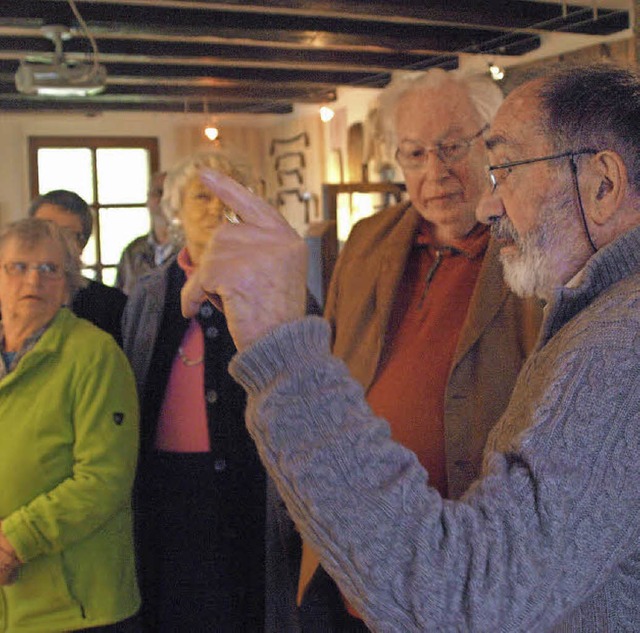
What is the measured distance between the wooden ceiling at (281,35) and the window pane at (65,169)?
1.64 metres

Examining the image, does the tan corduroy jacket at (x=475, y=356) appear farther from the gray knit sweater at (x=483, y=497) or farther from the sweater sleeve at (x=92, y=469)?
the gray knit sweater at (x=483, y=497)

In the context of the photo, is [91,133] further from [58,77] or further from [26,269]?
[26,269]

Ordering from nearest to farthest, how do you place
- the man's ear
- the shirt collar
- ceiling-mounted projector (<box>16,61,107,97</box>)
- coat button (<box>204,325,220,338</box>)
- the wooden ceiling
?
1. the man's ear
2. the shirt collar
3. coat button (<box>204,325,220,338</box>)
4. ceiling-mounted projector (<box>16,61,107,97</box>)
5. the wooden ceiling

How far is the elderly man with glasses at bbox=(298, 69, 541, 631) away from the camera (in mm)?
1697

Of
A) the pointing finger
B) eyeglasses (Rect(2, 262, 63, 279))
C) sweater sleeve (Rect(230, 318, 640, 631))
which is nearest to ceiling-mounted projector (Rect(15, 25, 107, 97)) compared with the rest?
eyeglasses (Rect(2, 262, 63, 279))

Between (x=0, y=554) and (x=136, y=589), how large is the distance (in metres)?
0.36

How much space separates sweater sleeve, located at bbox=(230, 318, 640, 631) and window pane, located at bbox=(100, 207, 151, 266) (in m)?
9.76

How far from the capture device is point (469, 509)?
89cm

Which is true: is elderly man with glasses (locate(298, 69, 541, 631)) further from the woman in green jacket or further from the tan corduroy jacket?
the woman in green jacket

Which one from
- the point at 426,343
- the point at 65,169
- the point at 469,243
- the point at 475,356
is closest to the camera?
the point at 475,356

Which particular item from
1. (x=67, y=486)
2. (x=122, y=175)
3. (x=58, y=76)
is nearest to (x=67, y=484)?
(x=67, y=486)

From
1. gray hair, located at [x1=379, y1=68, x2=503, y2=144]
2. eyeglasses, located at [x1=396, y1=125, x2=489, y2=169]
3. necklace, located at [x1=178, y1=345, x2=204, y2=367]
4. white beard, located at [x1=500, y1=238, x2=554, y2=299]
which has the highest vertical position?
gray hair, located at [x1=379, y1=68, x2=503, y2=144]

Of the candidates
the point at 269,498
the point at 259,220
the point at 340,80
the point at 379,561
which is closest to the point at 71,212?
the point at 269,498

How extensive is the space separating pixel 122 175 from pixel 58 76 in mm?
5347
